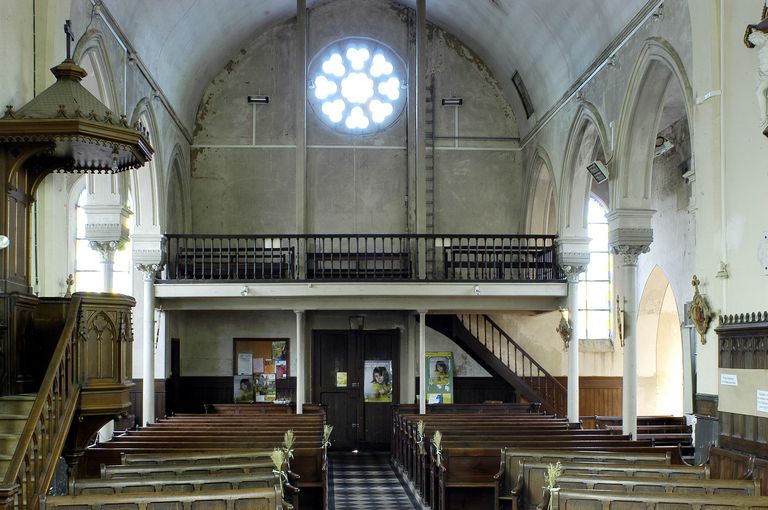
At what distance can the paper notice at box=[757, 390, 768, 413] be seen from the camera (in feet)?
30.5

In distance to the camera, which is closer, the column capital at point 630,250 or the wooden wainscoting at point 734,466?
the wooden wainscoting at point 734,466

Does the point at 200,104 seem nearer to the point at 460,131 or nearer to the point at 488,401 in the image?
the point at 460,131

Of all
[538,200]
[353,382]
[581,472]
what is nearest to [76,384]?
[581,472]

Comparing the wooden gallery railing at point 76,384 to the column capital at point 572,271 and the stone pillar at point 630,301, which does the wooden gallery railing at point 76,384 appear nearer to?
the stone pillar at point 630,301

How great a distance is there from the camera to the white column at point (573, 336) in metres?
18.8

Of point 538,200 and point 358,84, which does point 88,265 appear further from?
point 538,200

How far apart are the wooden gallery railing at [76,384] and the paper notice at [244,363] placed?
535 inches

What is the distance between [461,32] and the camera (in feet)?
74.9

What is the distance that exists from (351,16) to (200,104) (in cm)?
433

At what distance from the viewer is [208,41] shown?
66.4 ft

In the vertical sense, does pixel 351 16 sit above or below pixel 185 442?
above

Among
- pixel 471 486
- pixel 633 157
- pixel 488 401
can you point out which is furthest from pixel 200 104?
pixel 471 486

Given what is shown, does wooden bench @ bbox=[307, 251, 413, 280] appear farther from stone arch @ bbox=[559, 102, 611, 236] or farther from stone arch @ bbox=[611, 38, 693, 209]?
stone arch @ bbox=[611, 38, 693, 209]

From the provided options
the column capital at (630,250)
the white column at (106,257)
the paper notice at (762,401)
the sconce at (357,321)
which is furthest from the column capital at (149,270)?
the paper notice at (762,401)
